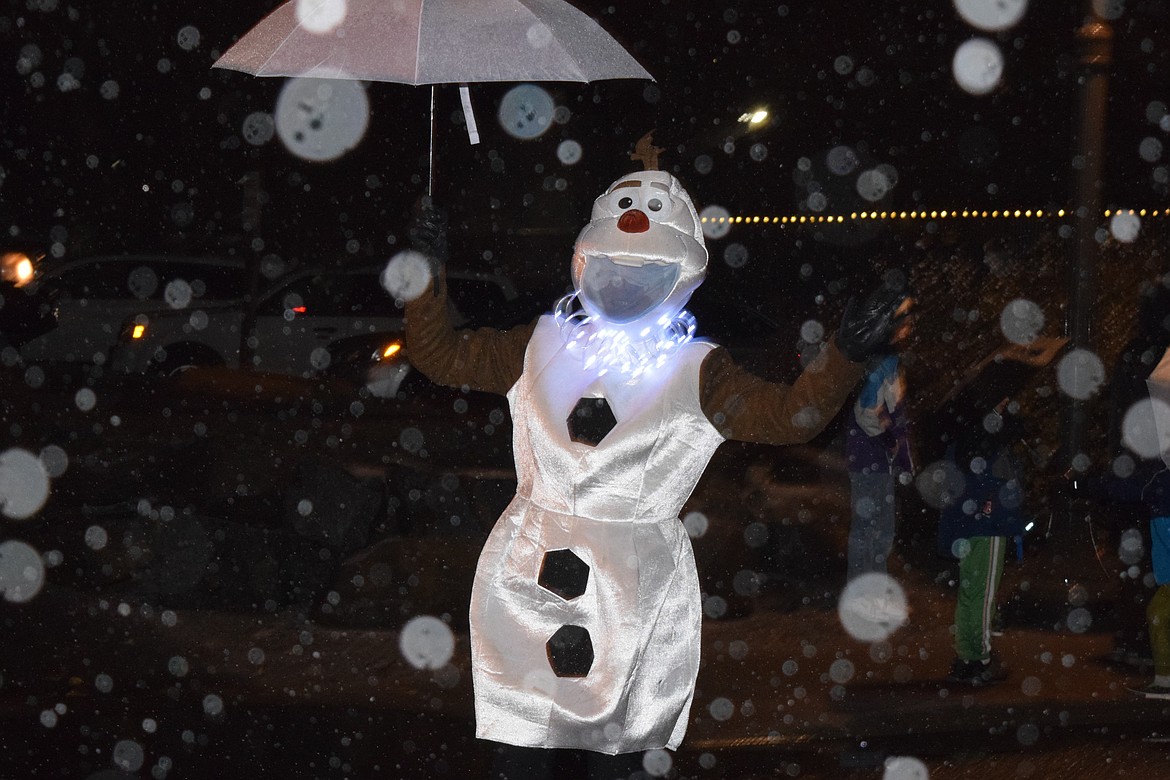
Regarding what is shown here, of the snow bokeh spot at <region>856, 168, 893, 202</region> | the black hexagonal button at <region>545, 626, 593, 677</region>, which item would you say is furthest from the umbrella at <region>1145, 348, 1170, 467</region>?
the snow bokeh spot at <region>856, 168, 893, 202</region>

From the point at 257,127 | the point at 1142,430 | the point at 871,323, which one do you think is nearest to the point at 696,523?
the point at 1142,430

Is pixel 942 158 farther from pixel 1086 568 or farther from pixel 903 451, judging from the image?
pixel 903 451

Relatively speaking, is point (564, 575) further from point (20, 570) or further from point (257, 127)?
point (257, 127)

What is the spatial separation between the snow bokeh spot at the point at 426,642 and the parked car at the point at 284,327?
4.92m

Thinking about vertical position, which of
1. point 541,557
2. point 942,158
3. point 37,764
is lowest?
point 37,764

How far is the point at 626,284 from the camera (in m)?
3.44

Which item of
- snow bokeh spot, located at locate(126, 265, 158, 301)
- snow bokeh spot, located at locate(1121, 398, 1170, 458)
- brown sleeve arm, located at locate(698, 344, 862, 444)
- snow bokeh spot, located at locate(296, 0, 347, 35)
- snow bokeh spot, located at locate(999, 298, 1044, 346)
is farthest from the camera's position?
snow bokeh spot, located at locate(126, 265, 158, 301)

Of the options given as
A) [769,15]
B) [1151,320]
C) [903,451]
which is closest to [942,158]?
[769,15]

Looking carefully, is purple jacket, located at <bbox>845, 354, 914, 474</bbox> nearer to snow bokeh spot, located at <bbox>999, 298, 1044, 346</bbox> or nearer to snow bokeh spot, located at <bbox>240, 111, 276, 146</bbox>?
snow bokeh spot, located at <bbox>999, 298, 1044, 346</bbox>

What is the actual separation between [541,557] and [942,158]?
338 inches

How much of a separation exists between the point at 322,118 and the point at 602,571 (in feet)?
41.6

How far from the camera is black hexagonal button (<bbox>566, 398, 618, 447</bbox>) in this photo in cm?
339

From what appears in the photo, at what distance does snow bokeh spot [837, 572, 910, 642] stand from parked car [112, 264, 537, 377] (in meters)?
5.15

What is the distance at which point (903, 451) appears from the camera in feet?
21.9
